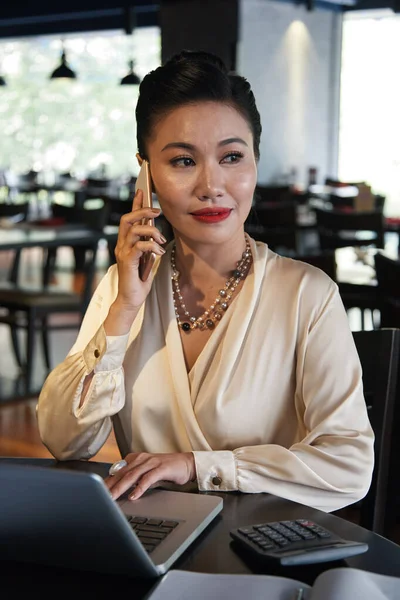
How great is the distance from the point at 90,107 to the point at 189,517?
49.8 ft

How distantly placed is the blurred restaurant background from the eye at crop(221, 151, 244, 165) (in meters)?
2.44

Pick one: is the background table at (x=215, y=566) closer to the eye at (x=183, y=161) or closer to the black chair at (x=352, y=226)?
the eye at (x=183, y=161)

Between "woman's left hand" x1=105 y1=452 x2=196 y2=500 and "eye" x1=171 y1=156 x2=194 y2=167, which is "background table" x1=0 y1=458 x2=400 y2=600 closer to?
"woman's left hand" x1=105 y1=452 x2=196 y2=500

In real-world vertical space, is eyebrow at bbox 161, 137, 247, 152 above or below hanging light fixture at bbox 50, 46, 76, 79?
below

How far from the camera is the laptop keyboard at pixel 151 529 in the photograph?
1162mm

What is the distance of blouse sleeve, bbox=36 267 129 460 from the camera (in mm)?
1644

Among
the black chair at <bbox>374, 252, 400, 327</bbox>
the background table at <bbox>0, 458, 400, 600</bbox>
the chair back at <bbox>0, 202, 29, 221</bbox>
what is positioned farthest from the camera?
the chair back at <bbox>0, 202, 29, 221</bbox>

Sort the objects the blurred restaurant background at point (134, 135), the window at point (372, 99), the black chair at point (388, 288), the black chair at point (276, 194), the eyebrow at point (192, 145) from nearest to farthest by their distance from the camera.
Answer: 1. the eyebrow at point (192, 145)
2. the black chair at point (388, 288)
3. the blurred restaurant background at point (134, 135)
4. the black chair at point (276, 194)
5. the window at point (372, 99)

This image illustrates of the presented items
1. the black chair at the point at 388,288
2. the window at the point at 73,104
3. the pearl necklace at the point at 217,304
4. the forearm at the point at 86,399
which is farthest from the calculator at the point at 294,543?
the window at the point at 73,104

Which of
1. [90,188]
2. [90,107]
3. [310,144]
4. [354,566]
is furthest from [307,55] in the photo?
[354,566]

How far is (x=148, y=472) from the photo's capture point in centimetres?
141

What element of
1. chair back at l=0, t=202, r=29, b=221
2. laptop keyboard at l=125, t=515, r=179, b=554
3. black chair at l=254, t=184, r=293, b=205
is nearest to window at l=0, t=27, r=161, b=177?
black chair at l=254, t=184, r=293, b=205

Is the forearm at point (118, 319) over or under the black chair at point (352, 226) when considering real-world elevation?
over

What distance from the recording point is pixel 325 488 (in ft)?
4.96
